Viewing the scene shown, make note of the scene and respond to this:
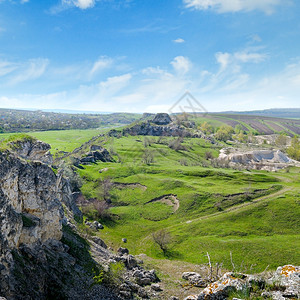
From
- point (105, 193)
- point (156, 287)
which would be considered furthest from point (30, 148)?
point (105, 193)

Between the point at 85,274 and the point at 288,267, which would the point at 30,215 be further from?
the point at 288,267

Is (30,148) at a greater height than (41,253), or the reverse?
(30,148)

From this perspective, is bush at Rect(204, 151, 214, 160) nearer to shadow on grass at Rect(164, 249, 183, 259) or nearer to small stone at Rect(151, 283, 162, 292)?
shadow on grass at Rect(164, 249, 183, 259)

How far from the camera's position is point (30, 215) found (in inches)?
1046

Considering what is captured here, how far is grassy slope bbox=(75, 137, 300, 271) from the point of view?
1815 inches

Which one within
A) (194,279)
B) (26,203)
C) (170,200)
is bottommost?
(194,279)

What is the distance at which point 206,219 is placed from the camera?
60969 millimetres

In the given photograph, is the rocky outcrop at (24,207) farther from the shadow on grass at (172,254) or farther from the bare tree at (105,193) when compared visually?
the bare tree at (105,193)

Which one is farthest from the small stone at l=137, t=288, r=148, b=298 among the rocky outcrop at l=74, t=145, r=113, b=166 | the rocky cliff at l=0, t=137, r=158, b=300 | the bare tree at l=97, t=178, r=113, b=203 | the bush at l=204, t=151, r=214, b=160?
the bush at l=204, t=151, r=214, b=160

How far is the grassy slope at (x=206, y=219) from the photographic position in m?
46.1

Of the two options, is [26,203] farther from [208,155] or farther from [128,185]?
[208,155]

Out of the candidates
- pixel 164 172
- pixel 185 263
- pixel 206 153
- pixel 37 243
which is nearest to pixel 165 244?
pixel 185 263

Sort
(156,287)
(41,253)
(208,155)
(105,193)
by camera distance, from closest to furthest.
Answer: (41,253)
(156,287)
(105,193)
(208,155)

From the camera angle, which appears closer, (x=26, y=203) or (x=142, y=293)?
(x=26, y=203)
